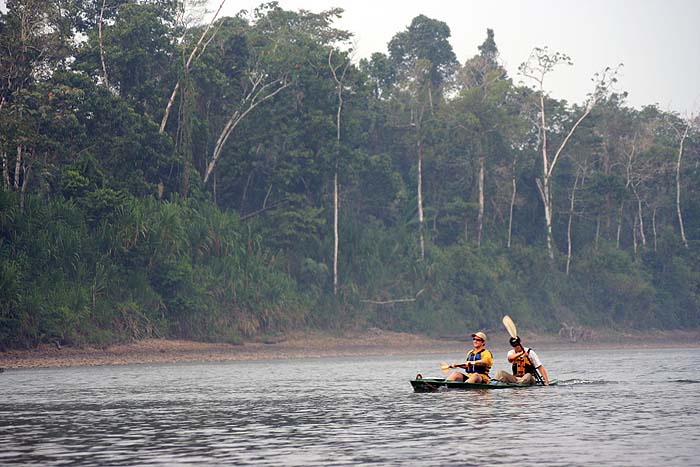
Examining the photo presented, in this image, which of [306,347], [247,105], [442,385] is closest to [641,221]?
[247,105]

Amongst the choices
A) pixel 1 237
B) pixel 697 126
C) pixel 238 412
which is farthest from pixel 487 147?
pixel 238 412

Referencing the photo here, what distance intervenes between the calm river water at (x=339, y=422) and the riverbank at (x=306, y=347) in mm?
8295

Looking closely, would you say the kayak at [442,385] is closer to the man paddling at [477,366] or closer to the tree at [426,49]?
the man paddling at [477,366]

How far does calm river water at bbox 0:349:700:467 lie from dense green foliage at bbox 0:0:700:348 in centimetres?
1463

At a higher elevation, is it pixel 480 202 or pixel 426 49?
pixel 426 49

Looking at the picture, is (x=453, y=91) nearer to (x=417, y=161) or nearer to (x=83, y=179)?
(x=417, y=161)

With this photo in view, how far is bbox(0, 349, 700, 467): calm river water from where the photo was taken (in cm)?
1446

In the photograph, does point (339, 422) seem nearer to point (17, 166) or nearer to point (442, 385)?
point (442, 385)

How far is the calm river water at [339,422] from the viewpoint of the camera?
14.5 m

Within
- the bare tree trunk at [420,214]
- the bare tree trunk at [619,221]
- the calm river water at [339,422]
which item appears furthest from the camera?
the bare tree trunk at [619,221]

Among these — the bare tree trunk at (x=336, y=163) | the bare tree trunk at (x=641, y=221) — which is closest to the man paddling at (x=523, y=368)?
the bare tree trunk at (x=336, y=163)

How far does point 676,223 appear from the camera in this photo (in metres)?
83.9

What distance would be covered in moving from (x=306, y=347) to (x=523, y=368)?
28410 millimetres

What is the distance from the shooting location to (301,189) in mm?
62656
